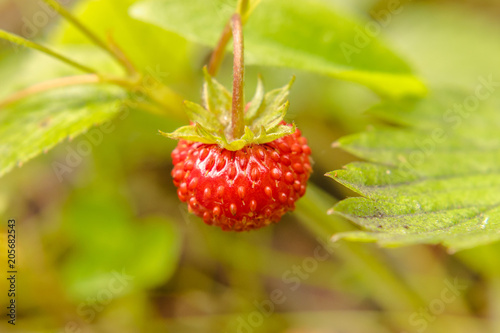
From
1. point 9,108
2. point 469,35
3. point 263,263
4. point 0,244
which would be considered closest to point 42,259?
point 0,244

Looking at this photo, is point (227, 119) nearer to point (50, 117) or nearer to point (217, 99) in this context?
point (217, 99)

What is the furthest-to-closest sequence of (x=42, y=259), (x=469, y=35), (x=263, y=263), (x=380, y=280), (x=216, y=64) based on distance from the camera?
(x=469, y=35) → (x=263, y=263) → (x=42, y=259) → (x=380, y=280) → (x=216, y=64)

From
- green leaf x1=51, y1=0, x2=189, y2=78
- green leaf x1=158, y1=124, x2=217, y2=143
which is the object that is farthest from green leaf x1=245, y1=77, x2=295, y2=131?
green leaf x1=51, y1=0, x2=189, y2=78

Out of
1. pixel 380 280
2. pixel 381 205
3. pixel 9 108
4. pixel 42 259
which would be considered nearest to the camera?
pixel 381 205

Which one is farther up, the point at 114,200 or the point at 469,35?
the point at 469,35

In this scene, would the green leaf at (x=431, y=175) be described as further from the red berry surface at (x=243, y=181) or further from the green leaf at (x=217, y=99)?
the green leaf at (x=217, y=99)

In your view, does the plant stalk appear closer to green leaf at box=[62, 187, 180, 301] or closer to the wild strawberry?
the wild strawberry

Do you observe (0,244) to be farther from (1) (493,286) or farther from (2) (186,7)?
(1) (493,286)
